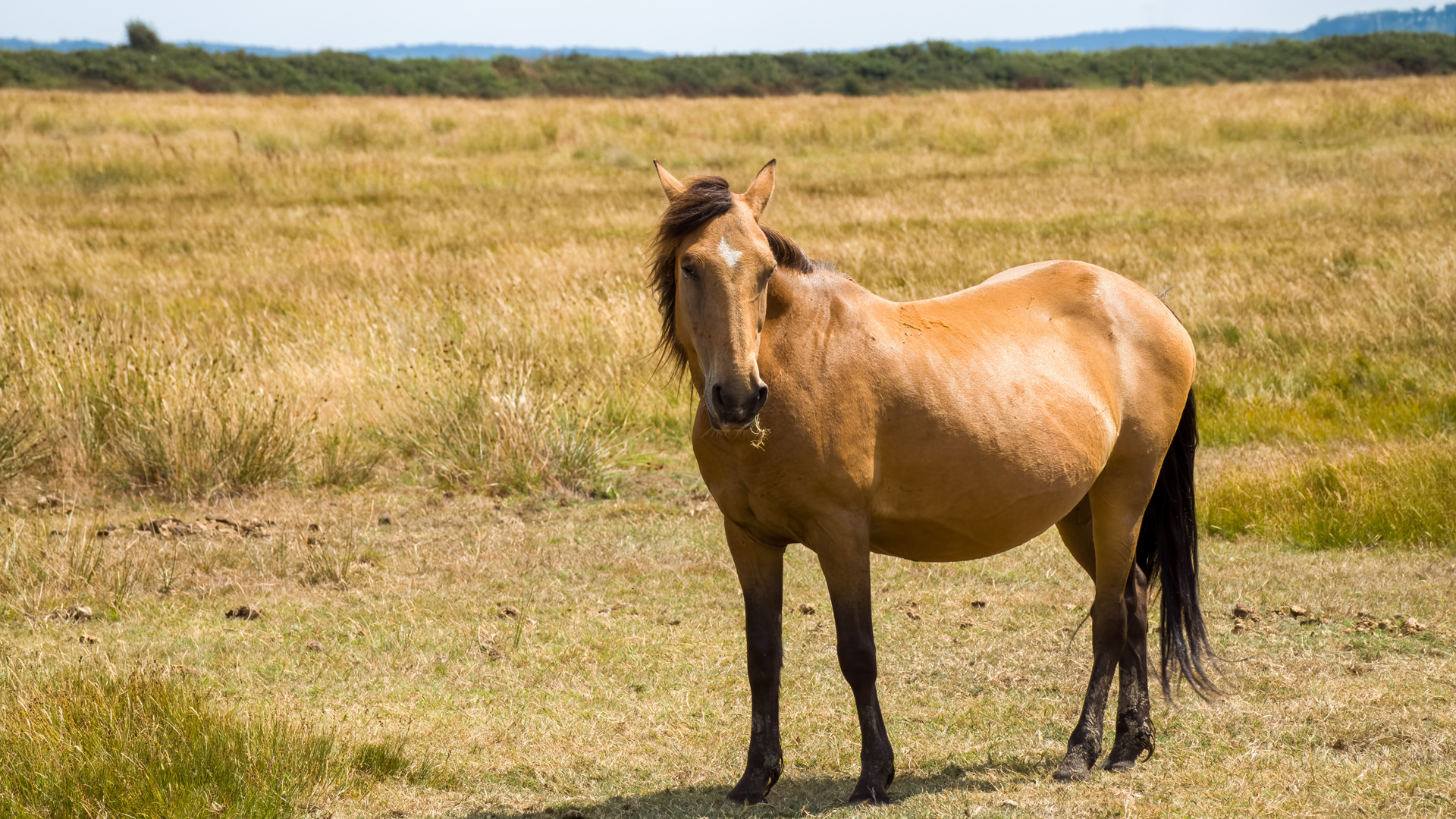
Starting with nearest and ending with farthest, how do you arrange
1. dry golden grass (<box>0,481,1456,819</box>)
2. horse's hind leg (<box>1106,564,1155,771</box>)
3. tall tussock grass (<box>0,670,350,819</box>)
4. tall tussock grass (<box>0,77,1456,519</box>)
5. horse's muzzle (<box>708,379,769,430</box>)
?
1. horse's muzzle (<box>708,379,769,430</box>)
2. tall tussock grass (<box>0,670,350,819</box>)
3. dry golden grass (<box>0,481,1456,819</box>)
4. horse's hind leg (<box>1106,564,1155,771</box>)
5. tall tussock grass (<box>0,77,1456,519</box>)

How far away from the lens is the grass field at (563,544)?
3973 millimetres

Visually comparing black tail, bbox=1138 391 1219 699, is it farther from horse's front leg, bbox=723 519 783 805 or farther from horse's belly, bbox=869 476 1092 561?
horse's front leg, bbox=723 519 783 805

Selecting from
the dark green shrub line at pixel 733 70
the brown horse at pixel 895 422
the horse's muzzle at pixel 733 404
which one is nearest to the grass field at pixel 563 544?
the brown horse at pixel 895 422

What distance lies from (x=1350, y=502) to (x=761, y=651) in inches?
188

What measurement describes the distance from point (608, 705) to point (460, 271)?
957cm

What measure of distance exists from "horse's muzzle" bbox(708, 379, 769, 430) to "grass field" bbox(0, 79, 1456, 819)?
1.50 meters

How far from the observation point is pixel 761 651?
12.2 feet

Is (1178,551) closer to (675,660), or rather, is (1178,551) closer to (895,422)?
(895,422)

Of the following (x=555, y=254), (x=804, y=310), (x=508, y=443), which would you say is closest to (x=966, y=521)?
(x=804, y=310)

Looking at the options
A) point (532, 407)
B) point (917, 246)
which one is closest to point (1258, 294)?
point (917, 246)

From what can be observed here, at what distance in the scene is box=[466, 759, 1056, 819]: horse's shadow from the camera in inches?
149

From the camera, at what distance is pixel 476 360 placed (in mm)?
9320

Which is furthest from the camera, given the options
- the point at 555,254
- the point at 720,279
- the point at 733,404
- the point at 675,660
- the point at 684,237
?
the point at 555,254

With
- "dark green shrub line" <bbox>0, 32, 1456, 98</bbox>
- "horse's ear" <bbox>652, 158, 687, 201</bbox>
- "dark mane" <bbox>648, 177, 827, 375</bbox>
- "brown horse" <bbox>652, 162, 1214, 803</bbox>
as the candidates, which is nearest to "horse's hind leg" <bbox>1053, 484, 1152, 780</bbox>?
"brown horse" <bbox>652, 162, 1214, 803</bbox>
